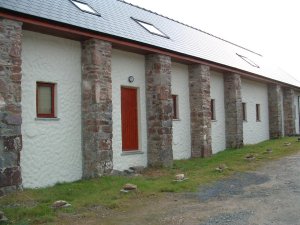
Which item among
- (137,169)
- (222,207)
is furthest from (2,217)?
(137,169)

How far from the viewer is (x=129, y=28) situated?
1366 centimetres

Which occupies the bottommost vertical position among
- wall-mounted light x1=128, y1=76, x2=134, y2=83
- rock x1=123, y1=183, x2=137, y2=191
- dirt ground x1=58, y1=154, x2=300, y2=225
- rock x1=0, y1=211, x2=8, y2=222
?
dirt ground x1=58, y1=154, x2=300, y2=225

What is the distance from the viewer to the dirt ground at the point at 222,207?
21.6ft

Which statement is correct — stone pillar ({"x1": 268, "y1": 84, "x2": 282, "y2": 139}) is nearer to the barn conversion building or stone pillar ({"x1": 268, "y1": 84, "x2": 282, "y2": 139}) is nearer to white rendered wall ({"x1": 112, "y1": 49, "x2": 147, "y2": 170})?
the barn conversion building

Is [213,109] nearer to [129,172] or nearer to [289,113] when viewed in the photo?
[129,172]

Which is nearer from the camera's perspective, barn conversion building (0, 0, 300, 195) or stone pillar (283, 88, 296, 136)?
barn conversion building (0, 0, 300, 195)

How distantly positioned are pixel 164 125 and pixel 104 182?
154 inches

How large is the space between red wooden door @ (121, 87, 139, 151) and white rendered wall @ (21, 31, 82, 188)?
207 centimetres

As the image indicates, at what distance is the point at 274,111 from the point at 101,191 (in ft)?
56.1

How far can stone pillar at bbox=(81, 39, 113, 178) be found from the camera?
35.7ft

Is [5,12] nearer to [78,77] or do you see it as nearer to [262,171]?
[78,77]

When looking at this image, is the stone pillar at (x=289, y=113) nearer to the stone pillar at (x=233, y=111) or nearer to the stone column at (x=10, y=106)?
the stone pillar at (x=233, y=111)

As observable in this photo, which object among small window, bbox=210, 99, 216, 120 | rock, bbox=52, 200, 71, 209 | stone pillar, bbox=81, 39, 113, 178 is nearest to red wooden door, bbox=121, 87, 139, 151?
stone pillar, bbox=81, 39, 113, 178

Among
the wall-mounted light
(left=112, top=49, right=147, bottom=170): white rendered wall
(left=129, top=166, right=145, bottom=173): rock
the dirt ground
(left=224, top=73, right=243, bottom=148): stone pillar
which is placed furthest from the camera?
(left=224, top=73, right=243, bottom=148): stone pillar
